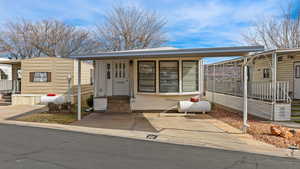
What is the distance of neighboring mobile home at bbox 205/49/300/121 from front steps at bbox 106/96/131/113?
6.14m

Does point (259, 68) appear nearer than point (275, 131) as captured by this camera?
No

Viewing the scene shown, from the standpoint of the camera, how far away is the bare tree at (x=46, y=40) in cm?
2447

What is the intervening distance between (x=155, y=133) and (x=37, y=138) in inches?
140

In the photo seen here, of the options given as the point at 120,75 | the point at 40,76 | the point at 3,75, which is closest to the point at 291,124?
the point at 120,75

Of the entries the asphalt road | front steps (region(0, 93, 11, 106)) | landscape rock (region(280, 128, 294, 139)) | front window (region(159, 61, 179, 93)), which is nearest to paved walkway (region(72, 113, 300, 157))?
the asphalt road

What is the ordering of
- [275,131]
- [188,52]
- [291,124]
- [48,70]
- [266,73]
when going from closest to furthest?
[275,131], [188,52], [291,124], [266,73], [48,70]

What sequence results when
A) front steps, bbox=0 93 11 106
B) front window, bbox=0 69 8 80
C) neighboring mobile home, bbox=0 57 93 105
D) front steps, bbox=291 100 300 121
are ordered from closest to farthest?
front steps, bbox=291 100 300 121 < neighboring mobile home, bbox=0 57 93 105 < front steps, bbox=0 93 11 106 < front window, bbox=0 69 8 80

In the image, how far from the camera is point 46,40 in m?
25.5

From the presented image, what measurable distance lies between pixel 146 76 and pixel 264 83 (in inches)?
223

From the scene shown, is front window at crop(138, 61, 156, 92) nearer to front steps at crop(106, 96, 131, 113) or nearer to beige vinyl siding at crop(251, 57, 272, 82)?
front steps at crop(106, 96, 131, 113)

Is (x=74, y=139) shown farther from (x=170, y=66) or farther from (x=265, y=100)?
(x=265, y=100)

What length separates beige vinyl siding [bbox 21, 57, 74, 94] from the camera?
45.3ft

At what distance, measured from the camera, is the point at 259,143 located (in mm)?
5660

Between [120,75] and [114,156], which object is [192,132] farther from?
[120,75]
